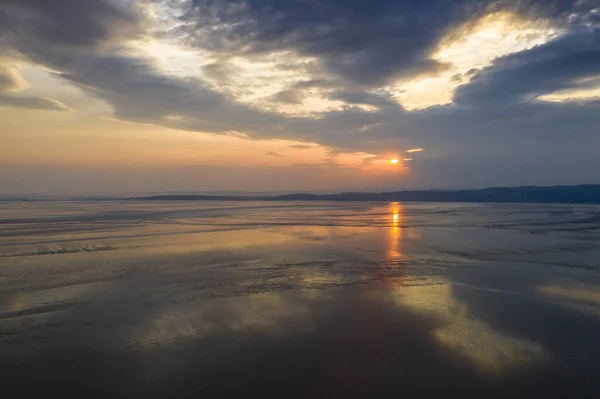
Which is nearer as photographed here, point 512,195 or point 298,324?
point 298,324

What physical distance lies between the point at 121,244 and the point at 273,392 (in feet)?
43.2

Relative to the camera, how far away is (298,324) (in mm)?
7402

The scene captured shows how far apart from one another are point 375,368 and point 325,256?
836 centimetres

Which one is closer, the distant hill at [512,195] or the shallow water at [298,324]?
the shallow water at [298,324]

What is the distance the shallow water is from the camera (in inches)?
212

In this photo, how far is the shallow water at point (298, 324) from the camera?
5.38 metres

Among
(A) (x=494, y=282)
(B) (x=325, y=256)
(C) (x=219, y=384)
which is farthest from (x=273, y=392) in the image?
(B) (x=325, y=256)

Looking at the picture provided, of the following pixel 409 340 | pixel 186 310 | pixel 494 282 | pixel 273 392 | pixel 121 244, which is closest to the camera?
pixel 273 392

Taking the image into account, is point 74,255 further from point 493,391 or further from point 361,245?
point 493,391

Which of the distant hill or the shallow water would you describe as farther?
the distant hill

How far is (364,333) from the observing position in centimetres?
701

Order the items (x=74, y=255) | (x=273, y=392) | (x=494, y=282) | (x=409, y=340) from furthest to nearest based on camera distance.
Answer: (x=74, y=255)
(x=494, y=282)
(x=409, y=340)
(x=273, y=392)

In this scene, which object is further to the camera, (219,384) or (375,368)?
→ (375,368)

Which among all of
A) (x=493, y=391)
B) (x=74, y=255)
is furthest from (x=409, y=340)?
(x=74, y=255)
